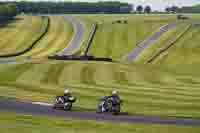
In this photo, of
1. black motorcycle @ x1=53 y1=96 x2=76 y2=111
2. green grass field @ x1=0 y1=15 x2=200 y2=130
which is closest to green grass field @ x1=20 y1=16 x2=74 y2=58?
green grass field @ x1=0 y1=15 x2=200 y2=130

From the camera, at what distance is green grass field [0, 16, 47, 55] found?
141 m

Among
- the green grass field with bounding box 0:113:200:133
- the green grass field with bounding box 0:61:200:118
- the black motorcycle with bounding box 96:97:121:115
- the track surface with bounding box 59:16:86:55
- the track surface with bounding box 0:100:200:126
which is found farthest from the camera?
the track surface with bounding box 59:16:86:55

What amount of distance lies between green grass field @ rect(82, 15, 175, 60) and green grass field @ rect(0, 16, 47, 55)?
57.7 ft

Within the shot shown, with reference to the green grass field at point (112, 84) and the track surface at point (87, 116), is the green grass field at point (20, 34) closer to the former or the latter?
the green grass field at point (112, 84)

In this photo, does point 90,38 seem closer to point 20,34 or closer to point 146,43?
point 146,43

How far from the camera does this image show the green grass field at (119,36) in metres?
135

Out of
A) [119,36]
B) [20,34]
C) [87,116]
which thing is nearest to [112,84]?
[87,116]

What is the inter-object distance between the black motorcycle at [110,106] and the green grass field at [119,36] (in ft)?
266

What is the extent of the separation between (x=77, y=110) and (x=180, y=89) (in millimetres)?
21296

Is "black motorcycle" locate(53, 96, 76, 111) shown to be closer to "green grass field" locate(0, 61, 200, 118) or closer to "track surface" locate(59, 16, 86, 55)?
"green grass field" locate(0, 61, 200, 118)

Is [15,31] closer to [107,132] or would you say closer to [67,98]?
[67,98]

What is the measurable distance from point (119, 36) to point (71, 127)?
120022 mm

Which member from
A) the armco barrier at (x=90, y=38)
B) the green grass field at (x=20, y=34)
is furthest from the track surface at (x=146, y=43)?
the green grass field at (x=20, y=34)

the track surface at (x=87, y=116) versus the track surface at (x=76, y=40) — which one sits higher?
the track surface at (x=87, y=116)
